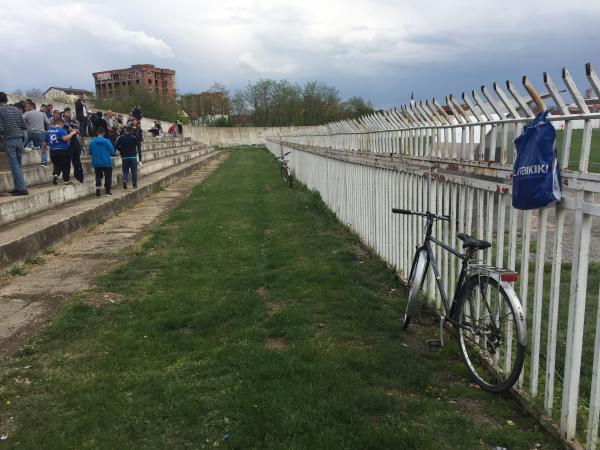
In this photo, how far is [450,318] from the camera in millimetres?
3932

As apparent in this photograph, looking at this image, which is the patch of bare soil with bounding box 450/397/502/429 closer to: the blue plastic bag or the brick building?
the blue plastic bag

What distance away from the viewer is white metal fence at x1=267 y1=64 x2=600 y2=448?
8.97 feet

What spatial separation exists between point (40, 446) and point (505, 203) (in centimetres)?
336

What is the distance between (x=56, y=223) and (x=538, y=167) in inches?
305

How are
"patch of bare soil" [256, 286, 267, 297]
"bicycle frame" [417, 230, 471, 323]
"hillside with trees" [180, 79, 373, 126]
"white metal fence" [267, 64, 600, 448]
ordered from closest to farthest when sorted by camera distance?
"white metal fence" [267, 64, 600, 448] → "bicycle frame" [417, 230, 471, 323] → "patch of bare soil" [256, 286, 267, 297] → "hillside with trees" [180, 79, 373, 126]

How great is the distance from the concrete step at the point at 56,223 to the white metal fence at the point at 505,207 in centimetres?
494

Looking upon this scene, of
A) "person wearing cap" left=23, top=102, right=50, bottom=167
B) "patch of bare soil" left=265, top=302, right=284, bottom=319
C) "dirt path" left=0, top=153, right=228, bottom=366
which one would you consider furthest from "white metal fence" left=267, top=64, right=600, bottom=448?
"person wearing cap" left=23, top=102, right=50, bottom=167

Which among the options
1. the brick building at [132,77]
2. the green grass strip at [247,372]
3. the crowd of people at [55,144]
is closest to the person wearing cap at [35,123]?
the crowd of people at [55,144]

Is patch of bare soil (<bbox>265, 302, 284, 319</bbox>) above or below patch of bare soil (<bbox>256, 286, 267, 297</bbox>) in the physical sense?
above

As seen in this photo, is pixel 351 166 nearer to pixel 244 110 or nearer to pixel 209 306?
pixel 209 306

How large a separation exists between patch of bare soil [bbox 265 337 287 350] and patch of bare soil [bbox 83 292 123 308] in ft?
6.92

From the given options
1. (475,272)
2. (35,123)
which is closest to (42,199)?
(35,123)

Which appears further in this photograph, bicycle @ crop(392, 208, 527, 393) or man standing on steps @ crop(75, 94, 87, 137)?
man standing on steps @ crop(75, 94, 87, 137)

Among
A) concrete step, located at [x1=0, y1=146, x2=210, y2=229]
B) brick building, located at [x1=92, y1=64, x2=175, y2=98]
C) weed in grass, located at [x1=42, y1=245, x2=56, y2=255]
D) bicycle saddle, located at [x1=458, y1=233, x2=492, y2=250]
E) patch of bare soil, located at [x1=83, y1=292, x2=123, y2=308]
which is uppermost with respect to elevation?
brick building, located at [x1=92, y1=64, x2=175, y2=98]
